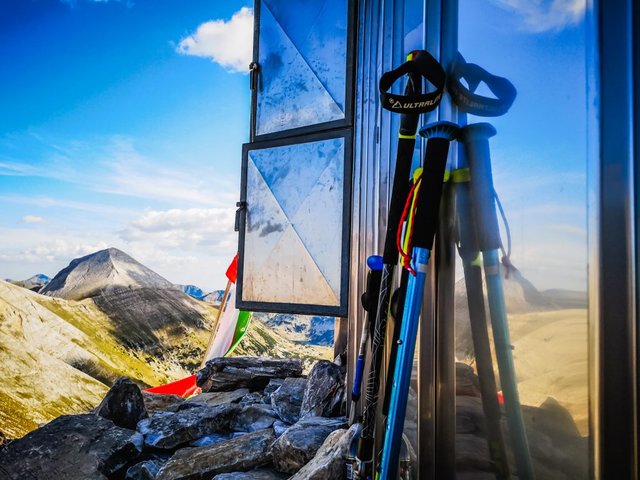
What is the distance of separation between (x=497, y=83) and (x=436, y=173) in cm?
27

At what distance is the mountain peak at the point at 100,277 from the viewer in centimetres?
7188

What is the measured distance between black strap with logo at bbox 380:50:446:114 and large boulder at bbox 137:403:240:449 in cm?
238

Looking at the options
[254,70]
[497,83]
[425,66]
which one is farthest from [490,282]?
[254,70]

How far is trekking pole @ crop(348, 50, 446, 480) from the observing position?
4.62 feet

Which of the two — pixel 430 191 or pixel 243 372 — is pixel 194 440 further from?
pixel 430 191

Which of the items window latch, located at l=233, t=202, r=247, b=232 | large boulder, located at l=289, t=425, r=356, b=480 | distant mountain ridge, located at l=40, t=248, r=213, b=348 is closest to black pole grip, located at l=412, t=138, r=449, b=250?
large boulder, located at l=289, t=425, r=356, b=480

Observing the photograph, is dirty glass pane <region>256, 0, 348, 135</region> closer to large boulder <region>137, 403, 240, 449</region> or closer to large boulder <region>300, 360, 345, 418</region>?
large boulder <region>300, 360, 345, 418</region>

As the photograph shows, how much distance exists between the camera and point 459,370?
1.29 m

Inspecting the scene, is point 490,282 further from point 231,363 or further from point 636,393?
point 231,363

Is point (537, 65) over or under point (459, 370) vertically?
over

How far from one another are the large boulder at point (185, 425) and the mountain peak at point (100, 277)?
73914mm

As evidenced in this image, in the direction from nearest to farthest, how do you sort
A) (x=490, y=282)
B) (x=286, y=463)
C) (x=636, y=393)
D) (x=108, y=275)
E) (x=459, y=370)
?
1. (x=636, y=393)
2. (x=490, y=282)
3. (x=459, y=370)
4. (x=286, y=463)
5. (x=108, y=275)

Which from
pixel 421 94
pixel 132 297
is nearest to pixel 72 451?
pixel 421 94

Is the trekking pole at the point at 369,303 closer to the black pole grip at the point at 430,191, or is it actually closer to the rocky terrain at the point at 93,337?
the black pole grip at the point at 430,191
